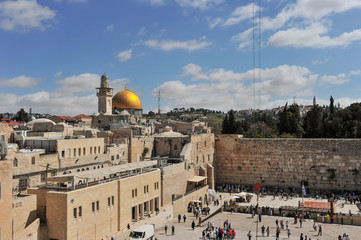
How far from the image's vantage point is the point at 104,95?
4875cm

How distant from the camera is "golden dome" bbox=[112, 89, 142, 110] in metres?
50.2

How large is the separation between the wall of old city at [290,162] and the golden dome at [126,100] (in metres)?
16.0

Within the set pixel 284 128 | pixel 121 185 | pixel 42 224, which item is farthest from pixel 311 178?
pixel 42 224

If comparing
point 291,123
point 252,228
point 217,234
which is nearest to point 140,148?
point 252,228

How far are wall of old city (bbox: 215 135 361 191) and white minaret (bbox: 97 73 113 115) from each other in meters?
17.8

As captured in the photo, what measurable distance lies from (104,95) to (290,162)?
2675cm

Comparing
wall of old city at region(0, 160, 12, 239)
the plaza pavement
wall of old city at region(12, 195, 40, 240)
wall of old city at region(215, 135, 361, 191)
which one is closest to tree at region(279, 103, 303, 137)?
wall of old city at region(215, 135, 361, 191)

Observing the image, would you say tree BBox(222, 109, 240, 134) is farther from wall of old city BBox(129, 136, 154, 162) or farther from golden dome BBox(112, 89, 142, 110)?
wall of old city BBox(129, 136, 154, 162)

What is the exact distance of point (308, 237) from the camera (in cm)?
2283

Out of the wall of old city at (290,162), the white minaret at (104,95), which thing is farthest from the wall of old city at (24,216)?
the white minaret at (104,95)

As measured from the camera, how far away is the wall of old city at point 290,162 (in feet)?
117

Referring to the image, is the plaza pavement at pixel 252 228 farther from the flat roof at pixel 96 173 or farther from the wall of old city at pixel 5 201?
the wall of old city at pixel 5 201

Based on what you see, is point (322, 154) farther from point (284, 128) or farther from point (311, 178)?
point (284, 128)

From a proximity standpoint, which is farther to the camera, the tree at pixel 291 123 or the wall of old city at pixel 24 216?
the tree at pixel 291 123
